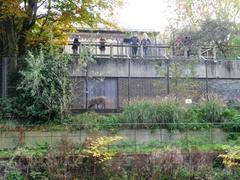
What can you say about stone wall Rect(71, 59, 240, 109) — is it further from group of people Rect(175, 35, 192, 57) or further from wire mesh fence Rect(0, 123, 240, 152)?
wire mesh fence Rect(0, 123, 240, 152)

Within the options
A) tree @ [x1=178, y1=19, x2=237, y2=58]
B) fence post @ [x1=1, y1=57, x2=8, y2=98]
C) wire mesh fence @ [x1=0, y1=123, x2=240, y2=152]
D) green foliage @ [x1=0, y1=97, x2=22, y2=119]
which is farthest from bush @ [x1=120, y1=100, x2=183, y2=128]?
tree @ [x1=178, y1=19, x2=237, y2=58]

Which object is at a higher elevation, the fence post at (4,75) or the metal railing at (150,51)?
the metal railing at (150,51)

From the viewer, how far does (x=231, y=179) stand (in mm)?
15617

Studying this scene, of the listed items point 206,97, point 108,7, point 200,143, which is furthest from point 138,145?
point 108,7

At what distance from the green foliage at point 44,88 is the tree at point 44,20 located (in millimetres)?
2583

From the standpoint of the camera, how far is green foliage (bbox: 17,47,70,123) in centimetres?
1948

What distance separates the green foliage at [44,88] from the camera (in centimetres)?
1948

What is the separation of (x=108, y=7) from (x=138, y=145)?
27.5ft

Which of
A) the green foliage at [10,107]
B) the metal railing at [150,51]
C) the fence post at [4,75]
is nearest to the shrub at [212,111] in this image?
the metal railing at [150,51]

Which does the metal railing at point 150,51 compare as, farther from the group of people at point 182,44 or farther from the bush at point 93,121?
the bush at point 93,121

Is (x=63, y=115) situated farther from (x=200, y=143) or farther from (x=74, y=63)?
(x=200, y=143)

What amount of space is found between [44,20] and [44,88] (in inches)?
213

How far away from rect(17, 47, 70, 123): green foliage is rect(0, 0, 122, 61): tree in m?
2.58

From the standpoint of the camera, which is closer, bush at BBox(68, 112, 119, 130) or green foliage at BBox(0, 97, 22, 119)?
bush at BBox(68, 112, 119, 130)
